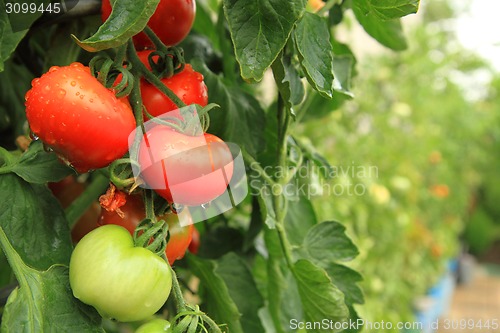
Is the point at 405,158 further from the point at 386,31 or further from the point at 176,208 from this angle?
the point at 176,208

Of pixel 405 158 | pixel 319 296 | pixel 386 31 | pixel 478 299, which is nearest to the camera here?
pixel 319 296

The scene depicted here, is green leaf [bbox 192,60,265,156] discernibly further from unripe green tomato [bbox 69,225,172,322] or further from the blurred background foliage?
the blurred background foliage

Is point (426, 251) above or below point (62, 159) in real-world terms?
below

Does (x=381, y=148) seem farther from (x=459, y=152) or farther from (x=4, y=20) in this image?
(x=4, y=20)

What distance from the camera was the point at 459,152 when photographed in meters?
3.53

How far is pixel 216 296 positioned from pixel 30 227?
153 mm

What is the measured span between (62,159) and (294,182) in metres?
0.22

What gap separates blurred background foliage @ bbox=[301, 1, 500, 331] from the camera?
1.87 meters

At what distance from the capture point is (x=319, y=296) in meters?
0.38

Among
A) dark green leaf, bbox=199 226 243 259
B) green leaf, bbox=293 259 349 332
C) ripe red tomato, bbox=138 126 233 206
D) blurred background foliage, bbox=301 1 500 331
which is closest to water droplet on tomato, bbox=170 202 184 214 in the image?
ripe red tomato, bbox=138 126 233 206

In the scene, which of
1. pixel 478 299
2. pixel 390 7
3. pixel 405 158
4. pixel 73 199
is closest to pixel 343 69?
pixel 390 7

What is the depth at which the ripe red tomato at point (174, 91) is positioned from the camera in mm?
329

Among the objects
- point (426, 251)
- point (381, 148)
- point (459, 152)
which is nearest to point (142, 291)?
point (381, 148)

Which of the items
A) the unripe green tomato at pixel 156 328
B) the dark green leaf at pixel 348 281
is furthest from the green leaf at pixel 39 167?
the dark green leaf at pixel 348 281
